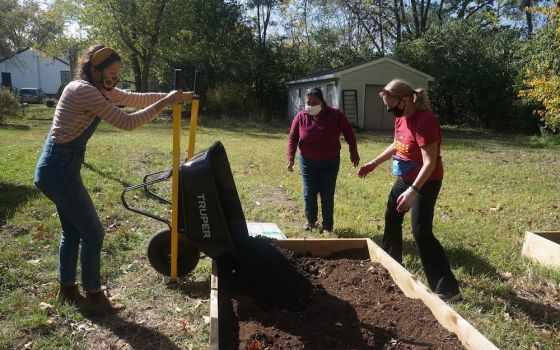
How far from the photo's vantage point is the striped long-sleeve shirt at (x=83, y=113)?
3.06 meters

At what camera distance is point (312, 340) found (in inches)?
116

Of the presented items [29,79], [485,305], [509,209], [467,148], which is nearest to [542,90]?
[467,148]

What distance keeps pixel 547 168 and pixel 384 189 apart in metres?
5.88

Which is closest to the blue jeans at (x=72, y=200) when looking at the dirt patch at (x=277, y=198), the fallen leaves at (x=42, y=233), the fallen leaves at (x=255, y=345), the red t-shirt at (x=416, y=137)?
the fallen leaves at (x=255, y=345)

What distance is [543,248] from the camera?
191 inches

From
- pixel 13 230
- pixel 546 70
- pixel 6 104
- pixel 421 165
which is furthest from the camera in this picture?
pixel 6 104

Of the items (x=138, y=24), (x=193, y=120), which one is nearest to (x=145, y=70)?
(x=138, y=24)

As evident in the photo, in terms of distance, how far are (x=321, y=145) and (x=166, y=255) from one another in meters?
2.45

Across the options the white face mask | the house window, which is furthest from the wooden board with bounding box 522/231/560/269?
the house window

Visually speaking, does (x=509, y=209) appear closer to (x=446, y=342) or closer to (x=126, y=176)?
(x=446, y=342)

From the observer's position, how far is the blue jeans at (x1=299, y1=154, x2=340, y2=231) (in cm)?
573

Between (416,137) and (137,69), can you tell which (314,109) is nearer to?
(416,137)

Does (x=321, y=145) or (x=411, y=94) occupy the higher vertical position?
(x=411, y=94)

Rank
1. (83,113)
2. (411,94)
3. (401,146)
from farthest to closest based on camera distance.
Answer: (401,146), (411,94), (83,113)
